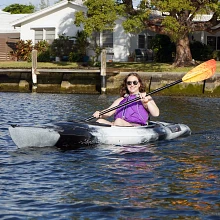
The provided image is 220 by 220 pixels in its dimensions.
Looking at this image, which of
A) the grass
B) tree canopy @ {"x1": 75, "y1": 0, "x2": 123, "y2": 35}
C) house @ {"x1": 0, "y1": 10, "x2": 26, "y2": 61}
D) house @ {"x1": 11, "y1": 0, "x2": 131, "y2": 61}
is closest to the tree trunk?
the grass

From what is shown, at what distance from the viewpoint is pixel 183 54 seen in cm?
3647

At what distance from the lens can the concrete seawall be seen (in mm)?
30922

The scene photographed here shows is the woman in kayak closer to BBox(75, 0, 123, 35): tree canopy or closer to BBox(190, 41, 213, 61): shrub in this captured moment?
BBox(75, 0, 123, 35): tree canopy

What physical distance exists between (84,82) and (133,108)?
64.3 feet

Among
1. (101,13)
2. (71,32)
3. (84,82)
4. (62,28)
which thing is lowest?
(84,82)

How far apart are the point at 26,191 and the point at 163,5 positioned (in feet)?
82.0

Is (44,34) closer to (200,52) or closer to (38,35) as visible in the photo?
(38,35)

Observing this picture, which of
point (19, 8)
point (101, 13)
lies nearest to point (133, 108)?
point (101, 13)

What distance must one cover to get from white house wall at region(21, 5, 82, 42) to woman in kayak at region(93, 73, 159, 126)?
29482 millimetres

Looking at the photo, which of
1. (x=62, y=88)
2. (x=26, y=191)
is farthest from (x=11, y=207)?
(x=62, y=88)

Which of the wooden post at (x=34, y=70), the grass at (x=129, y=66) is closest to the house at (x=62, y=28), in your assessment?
the grass at (x=129, y=66)

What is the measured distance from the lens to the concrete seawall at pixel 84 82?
30.9 m

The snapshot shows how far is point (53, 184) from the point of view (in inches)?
402

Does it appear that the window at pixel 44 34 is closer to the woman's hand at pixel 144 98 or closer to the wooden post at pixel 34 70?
the wooden post at pixel 34 70
